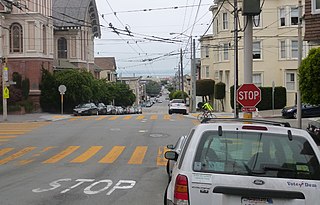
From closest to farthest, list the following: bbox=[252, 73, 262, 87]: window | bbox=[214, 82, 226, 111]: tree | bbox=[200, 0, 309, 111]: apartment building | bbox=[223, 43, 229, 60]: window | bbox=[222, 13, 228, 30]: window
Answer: bbox=[200, 0, 309, 111]: apartment building < bbox=[252, 73, 262, 87]: window < bbox=[223, 43, 229, 60]: window < bbox=[222, 13, 228, 30]: window < bbox=[214, 82, 226, 111]: tree

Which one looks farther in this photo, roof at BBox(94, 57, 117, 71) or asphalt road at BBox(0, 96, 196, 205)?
roof at BBox(94, 57, 117, 71)

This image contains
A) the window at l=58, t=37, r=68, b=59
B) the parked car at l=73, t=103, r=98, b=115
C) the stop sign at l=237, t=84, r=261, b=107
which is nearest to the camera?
the stop sign at l=237, t=84, r=261, b=107

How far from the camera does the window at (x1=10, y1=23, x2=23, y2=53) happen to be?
49438mm

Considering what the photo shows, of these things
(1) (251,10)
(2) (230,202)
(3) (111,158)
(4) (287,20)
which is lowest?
(3) (111,158)

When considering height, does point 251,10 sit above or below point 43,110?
above

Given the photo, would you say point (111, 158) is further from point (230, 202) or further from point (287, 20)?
point (287, 20)

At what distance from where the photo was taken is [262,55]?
45906 mm

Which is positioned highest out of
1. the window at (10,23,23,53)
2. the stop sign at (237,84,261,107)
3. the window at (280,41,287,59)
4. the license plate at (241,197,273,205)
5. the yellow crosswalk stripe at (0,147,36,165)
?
the window at (10,23,23,53)

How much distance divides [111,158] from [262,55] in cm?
3140

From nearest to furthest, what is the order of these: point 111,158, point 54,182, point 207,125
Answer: point 207,125 < point 54,182 < point 111,158

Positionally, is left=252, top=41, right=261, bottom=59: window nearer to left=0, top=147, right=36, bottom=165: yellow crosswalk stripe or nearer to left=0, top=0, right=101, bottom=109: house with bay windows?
left=0, top=0, right=101, bottom=109: house with bay windows

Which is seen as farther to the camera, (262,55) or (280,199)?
(262,55)

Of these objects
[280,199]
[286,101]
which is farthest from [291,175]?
[286,101]

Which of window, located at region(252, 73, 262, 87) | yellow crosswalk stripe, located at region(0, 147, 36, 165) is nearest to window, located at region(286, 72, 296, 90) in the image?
window, located at region(252, 73, 262, 87)
